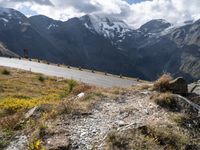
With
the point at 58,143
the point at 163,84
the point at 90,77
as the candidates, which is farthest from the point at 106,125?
the point at 90,77

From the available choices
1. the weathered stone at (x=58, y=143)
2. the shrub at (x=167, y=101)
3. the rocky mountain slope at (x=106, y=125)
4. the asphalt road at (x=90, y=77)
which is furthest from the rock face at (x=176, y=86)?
the asphalt road at (x=90, y=77)

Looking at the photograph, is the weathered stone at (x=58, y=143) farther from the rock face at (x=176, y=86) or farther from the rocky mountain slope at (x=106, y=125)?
the rock face at (x=176, y=86)

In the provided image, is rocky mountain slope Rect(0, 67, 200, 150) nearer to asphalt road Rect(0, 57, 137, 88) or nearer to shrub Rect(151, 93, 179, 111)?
shrub Rect(151, 93, 179, 111)

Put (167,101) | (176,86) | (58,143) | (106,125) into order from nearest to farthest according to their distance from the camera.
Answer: (58,143) < (106,125) < (167,101) < (176,86)

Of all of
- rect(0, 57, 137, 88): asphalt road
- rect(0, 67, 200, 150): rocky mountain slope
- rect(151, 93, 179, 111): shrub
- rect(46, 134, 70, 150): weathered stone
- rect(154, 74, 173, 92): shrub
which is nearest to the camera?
rect(46, 134, 70, 150): weathered stone

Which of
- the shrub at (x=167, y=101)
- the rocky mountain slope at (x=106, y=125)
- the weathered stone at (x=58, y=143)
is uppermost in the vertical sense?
the shrub at (x=167, y=101)

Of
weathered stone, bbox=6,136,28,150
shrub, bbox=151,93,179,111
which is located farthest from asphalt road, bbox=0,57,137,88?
weathered stone, bbox=6,136,28,150

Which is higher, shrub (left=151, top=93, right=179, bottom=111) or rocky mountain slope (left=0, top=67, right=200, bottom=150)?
shrub (left=151, top=93, right=179, bottom=111)

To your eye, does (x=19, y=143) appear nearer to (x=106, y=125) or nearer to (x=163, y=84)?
(x=106, y=125)

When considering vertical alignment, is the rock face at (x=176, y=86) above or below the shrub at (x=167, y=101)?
above

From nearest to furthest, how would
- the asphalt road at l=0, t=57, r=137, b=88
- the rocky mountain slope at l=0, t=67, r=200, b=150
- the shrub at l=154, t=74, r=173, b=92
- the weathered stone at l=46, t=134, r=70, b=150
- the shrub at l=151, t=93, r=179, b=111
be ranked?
the weathered stone at l=46, t=134, r=70, b=150, the rocky mountain slope at l=0, t=67, r=200, b=150, the shrub at l=151, t=93, r=179, b=111, the shrub at l=154, t=74, r=173, b=92, the asphalt road at l=0, t=57, r=137, b=88

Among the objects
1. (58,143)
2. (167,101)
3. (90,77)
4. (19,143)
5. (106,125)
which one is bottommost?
(90,77)

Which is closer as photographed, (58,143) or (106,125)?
(58,143)

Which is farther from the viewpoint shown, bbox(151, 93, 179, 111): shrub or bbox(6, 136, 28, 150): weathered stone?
bbox(151, 93, 179, 111): shrub
